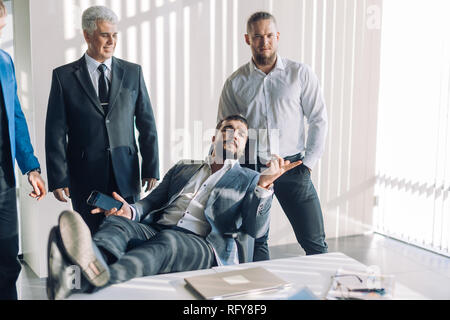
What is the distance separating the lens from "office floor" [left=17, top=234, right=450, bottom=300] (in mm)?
3043

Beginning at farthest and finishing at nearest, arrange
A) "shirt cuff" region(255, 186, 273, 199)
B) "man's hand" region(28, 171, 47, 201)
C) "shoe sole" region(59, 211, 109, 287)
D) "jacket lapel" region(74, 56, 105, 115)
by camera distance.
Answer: "jacket lapel" region(74, 56, 105, 115) → "man's hand" region(28, 171, 47, 201) → "shirt cuff" region(255, 186, 273, 199) → "shoe sole" region(59, 211, 109, 287)

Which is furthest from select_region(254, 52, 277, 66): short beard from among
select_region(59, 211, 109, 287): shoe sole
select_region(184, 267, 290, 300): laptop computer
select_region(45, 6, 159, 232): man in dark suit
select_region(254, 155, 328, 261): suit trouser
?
select_region(59, 211, 109, 287): shoe sole

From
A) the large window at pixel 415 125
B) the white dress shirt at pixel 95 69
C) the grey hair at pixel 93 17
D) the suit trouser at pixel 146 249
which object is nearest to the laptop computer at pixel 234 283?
the suit trouser at pixel 146 249

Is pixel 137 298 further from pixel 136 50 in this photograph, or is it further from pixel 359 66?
pixel 359 66

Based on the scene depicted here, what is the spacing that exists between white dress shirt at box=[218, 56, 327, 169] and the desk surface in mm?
1153

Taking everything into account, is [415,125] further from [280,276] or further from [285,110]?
[280,276]

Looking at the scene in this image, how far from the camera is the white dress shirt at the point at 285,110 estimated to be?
10.0 ft

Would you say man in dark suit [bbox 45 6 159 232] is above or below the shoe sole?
above

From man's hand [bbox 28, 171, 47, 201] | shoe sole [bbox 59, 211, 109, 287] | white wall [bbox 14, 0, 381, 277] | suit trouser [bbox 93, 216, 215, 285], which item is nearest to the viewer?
shoe sole [bbox 59, 211, 109, 287]

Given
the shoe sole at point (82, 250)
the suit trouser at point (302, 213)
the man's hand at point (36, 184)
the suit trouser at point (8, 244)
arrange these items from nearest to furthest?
the shoe sole at point (82, 250) → the suit trouser at point (8, 244) → the man's hand at point (36, 184) → the suit trouser at point (302, 213)

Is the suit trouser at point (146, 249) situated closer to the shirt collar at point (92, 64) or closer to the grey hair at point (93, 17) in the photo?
the shirt collar at point (92, 64)

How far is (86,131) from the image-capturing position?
8.72ft

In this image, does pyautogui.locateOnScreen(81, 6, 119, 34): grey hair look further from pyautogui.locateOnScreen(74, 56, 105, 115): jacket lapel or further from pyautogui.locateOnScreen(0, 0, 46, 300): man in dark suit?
pyautogui.locateOnScreen(0, 0, 46, 300): man in dark suit

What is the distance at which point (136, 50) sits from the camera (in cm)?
327
